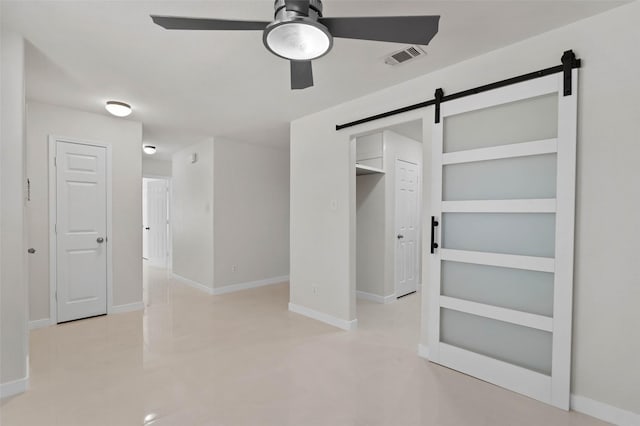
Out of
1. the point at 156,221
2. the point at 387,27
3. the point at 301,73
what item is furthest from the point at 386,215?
the point at 156,221

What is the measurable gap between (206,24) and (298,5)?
1.43ft

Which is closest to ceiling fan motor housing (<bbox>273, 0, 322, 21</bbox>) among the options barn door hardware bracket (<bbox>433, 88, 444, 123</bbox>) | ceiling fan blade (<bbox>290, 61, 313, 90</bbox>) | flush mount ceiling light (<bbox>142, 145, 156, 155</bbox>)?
ceiling fan blade (<bbox>290, 61, 313, 90</bbox>)

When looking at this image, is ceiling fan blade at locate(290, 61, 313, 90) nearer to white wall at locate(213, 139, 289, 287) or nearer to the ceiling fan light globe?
the ceiling fan light globe

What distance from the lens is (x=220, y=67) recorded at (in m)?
2.64

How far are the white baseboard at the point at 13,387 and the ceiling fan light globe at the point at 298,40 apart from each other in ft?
9.57

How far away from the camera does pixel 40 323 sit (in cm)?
→ 352

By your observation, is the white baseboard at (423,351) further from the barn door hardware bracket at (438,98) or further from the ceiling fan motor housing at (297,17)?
the ceiling fan motor housing at (297,17)

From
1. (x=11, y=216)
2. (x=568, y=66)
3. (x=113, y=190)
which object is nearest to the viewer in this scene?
(x=568, y=66)

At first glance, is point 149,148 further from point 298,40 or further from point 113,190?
point 298,40

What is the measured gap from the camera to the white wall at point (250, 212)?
5152 mm

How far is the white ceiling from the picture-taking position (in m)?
1.91

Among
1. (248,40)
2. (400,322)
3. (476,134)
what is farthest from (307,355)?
(248,40)

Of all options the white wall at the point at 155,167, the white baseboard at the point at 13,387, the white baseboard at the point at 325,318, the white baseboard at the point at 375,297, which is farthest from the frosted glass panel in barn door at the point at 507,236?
the white wall at the point at 155,167

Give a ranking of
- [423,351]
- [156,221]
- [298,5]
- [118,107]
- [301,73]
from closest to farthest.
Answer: [298,5], [301,73], [423,351], [118,107], [156,221]
